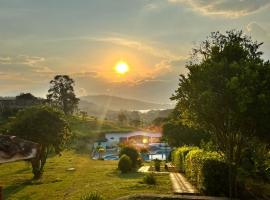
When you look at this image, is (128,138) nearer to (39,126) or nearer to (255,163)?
(39,126)

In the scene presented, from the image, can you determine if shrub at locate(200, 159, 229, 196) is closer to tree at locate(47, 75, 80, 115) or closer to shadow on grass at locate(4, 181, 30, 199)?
shadow on grass at locate(4, 181, 30, 199)

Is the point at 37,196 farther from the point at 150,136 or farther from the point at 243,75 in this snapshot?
the point at 150,136

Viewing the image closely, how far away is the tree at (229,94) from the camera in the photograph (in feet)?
62.8

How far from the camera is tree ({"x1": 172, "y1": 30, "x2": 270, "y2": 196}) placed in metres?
19.1

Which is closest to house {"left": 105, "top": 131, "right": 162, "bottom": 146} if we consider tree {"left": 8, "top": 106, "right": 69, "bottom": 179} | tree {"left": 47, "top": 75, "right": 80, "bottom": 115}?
tree {"left": 47, "top": 75, "right": 80, "bottom": 115}

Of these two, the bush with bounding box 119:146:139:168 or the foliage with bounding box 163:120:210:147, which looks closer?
the bush with bounding box 119:146:139:168

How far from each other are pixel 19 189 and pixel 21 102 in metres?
93.1

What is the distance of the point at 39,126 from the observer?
37.8 metres

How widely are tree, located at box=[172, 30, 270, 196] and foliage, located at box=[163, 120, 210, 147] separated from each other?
27.8m

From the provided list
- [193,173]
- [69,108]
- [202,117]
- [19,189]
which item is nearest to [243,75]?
[202,117]

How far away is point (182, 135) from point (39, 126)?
2493cm

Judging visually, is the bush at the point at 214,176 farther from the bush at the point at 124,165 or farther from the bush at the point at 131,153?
the bush at the point at 131,153

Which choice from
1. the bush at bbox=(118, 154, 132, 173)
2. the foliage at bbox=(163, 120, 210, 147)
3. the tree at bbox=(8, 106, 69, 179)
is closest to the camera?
the tree at bbox=(8, 106, 69, 179)

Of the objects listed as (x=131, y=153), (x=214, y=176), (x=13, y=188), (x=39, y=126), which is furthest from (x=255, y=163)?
(x=131, y=153)
